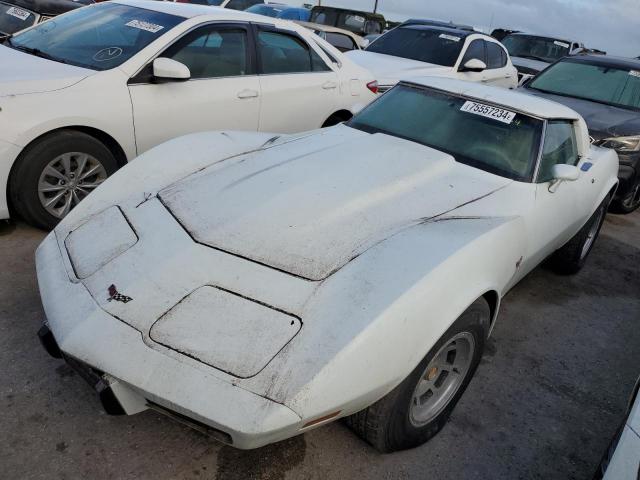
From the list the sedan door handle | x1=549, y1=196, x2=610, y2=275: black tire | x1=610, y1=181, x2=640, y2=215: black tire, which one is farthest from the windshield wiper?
x1=610, y1=181, x2=640, y2=215: black tire

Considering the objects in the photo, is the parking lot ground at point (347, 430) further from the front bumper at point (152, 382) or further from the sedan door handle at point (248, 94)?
the sedan door handle at point (248, 94)

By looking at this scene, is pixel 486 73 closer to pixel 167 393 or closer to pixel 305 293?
pixel 305 293

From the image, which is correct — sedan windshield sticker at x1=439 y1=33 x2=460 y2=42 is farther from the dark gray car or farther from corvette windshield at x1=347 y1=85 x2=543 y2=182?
corvette windshield at x1=347 y1=85 x2=543 y2=182

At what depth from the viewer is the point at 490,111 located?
10.6ft

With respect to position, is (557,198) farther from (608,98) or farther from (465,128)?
(608,98)

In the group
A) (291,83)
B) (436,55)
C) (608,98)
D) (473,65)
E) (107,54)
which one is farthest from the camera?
(436,55)

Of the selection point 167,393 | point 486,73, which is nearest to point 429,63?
point 486,73

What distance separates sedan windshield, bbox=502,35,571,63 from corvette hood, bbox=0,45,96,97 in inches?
421

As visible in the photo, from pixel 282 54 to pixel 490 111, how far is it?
2317 millimetres

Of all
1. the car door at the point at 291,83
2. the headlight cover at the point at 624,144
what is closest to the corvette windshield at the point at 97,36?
the car door at the point at 291,83

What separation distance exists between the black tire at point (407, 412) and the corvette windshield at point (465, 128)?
1047 mm

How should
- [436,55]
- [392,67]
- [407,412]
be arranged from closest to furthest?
[407,412]
[392,67]
[436,55]

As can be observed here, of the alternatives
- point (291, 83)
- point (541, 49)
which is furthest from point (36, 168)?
point (541, 49)

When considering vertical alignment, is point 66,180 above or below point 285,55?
below
